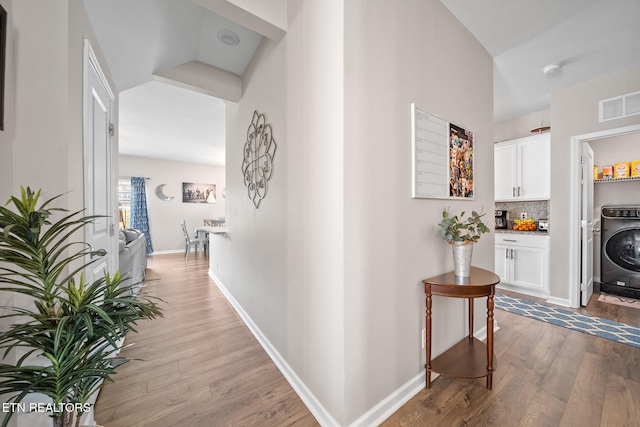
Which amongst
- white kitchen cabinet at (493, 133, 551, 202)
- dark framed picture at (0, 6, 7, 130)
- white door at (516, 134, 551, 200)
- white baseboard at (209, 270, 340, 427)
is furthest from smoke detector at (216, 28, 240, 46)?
white door at (516, 134, 551, 200)

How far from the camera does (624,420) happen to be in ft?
4.55

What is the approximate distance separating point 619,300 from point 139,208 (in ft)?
30.4

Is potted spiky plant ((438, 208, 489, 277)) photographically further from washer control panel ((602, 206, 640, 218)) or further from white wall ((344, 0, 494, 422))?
washer control panel ((602, 206, 640, 218))

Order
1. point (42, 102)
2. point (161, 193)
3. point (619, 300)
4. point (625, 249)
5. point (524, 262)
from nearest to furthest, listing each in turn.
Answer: point (42, 102) < point (619, 300) < point (625, 249) < point (524, 262) < point (161, 193)

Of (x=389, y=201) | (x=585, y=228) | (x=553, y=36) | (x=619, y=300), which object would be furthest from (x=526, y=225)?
(x=389, y=201)

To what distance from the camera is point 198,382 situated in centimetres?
175

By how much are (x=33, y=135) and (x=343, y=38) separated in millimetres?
1412

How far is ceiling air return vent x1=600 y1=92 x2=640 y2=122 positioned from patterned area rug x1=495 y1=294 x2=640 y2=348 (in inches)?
84.6

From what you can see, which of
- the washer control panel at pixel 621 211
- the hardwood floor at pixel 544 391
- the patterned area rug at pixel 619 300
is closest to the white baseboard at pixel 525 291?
the patterned area rug at pixel 619 300

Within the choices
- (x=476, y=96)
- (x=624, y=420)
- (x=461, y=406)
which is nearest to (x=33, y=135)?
(x=461, y=406)

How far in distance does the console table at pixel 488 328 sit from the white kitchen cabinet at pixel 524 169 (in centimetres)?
263

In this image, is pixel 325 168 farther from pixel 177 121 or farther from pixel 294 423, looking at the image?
pixel 177 121

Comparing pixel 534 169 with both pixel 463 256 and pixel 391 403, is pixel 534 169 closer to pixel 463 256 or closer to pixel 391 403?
pixel 463 256

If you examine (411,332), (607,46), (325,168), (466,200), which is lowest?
(411,332)
